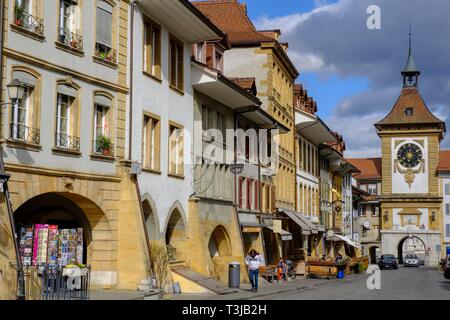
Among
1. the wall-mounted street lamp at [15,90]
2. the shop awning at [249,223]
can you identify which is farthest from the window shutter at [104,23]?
the shop awning at [249,223]

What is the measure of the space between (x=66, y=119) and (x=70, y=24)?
8.62 feet

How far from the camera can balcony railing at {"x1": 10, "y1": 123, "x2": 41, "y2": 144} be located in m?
18.6

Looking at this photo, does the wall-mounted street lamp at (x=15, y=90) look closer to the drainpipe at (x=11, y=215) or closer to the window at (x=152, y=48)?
the drainpipe at (x=11, y=215)

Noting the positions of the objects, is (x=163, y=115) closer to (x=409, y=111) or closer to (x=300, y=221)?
(x=300, y=221)

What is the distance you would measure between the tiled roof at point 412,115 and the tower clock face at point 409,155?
314 centimetres

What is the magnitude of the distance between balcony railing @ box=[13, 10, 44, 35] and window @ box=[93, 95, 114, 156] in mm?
3178

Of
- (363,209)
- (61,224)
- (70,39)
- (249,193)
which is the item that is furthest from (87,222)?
(363,209)

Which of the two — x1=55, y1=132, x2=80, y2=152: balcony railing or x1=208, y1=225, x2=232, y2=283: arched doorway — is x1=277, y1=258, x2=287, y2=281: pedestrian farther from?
x1=55, y1=132, x2=80, y2=152: balcony railing

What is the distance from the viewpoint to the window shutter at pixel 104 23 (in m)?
22.5

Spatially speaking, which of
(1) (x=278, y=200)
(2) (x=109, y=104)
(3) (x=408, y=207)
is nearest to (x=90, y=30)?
(2) (x=109, y=104)

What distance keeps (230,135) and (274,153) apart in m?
9.81

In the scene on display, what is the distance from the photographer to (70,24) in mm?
21266

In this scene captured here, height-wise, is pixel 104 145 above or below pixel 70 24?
below

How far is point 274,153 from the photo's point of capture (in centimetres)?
4438
